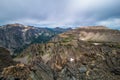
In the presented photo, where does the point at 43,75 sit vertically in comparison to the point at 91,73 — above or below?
above

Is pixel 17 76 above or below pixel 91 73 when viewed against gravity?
above

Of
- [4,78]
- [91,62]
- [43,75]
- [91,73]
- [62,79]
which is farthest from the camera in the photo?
[91,62]

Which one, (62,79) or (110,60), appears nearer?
(62,79)

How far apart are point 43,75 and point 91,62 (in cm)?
8445

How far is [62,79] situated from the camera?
163 meters

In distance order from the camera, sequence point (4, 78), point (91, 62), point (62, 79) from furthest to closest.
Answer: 1. point (91, 62)
2. point (62, 79)
3. point (4, 78)

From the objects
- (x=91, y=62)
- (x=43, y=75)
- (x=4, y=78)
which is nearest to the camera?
(x=4, y=78)

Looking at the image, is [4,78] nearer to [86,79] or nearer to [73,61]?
[86,79]

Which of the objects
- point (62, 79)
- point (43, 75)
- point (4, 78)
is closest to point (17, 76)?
point (4, 78)

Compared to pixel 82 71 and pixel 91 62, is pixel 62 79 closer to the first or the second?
pixel 82 71

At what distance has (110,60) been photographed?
197 metres

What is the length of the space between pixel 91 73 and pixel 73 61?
24.5 m

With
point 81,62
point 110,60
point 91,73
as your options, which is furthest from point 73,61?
point 110,60

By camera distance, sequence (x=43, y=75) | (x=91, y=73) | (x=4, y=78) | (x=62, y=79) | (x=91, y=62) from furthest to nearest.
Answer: (x=91, y=62), (x=91, y=73), (x=62, y=79), (x=43, y=75), (x=4, y=78)
